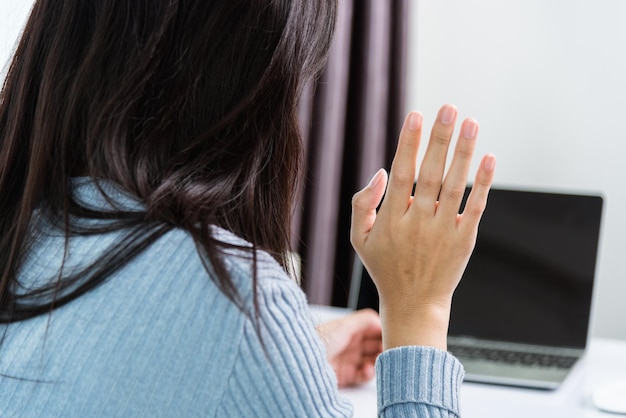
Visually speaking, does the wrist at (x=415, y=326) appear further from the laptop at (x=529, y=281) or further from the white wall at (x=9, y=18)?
the white wall at (x=9, y=18)

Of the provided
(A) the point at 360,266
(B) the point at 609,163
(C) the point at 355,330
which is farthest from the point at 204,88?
(B) the point at 609,163

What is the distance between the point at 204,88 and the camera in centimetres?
66

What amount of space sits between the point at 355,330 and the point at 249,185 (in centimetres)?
54

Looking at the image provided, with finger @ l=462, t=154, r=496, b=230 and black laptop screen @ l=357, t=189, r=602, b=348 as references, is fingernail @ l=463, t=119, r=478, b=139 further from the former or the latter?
black laptop screen @ l=357, t=189, r=602, b=348

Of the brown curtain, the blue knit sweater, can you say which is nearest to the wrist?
the blue knit sweater

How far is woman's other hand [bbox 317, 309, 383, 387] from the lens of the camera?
1122 mm

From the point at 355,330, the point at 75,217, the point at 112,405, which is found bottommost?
the point at 355,330

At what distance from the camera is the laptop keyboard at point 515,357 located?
122 centimetres

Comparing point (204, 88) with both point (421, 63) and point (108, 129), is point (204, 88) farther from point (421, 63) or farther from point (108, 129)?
point (421, 63)

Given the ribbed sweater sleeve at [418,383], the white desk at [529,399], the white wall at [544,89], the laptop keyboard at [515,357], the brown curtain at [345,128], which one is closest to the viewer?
the ribbed sweater sleeve at [418,383]

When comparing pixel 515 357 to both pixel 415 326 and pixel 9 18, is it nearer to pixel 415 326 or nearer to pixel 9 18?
pixel 415 326

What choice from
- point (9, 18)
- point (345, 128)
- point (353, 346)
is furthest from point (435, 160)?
point (345, 128)

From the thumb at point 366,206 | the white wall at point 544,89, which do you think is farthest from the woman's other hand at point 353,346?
the white wall at point 544,89

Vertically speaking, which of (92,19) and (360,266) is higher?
(92,19)
